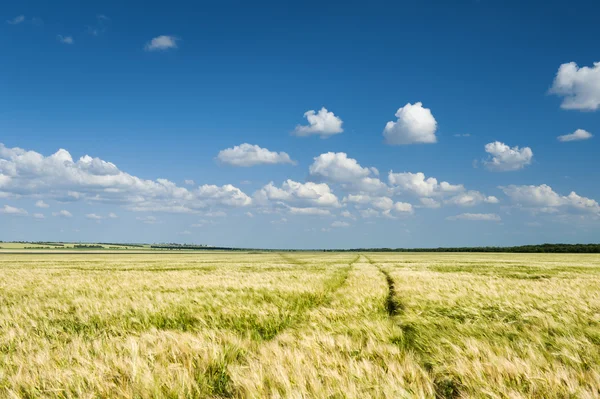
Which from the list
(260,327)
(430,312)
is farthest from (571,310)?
(260,327)

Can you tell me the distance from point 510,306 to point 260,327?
201 inches

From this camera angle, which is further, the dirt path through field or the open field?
the open field

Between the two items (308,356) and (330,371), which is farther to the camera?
(308,356)

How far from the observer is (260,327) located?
652 cm

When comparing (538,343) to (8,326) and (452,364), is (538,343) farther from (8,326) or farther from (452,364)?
(8,326)

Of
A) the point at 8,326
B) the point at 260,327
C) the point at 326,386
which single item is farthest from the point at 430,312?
the point at 8,326

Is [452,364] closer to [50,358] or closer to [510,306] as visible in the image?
[50,358]

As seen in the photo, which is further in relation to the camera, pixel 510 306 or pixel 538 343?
pixel 510 306

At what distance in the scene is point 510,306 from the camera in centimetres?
759

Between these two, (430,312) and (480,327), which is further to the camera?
(430,312)

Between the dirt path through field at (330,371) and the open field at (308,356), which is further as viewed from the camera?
the open field at (308,356)

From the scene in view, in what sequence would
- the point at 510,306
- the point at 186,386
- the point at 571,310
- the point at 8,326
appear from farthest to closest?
1. the point at 510,306
2. the point at 571,310
3. the point at 8,326
4. the point at 186,386

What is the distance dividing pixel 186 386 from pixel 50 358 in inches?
72.7

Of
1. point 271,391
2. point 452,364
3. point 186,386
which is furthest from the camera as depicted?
point 452,364
